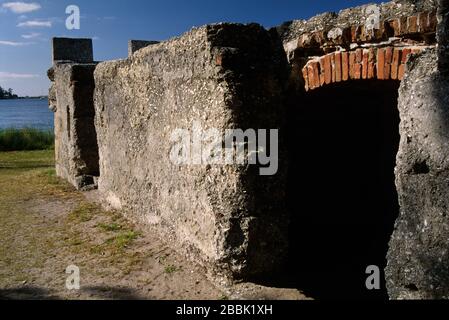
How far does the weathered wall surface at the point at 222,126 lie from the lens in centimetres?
346

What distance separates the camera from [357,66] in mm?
3031

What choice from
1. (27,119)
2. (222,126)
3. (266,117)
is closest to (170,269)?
(222,126)

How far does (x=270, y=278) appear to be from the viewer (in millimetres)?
3598

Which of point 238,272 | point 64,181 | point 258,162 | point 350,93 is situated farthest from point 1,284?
point 64,181

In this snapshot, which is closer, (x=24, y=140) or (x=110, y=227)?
(x=110, y=227)

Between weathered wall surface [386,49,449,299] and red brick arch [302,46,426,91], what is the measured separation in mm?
348

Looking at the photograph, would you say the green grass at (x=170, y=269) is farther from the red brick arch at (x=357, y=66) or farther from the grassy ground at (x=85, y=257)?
the red brick arch at (x=357, y=66)

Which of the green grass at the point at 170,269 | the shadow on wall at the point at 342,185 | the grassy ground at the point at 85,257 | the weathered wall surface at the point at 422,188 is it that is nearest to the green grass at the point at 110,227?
the grassy ground at the point at 85,257

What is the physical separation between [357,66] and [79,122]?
608 centimetres

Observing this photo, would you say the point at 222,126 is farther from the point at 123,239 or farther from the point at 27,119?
the point at 27,119

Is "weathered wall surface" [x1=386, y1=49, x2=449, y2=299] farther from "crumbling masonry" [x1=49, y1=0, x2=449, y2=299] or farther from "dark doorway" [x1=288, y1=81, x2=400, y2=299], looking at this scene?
"dark doorway" [x1=288, y1=81, x2=400, y2=299]

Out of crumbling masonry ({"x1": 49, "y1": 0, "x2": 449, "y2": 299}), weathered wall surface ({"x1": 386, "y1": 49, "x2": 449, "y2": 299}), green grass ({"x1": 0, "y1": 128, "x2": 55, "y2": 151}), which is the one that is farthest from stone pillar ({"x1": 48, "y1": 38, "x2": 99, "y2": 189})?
green grass ({"x1": 0, "y1": 128, "x2": 55, "y2": 151})

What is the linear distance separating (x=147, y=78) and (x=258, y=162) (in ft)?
6.15
